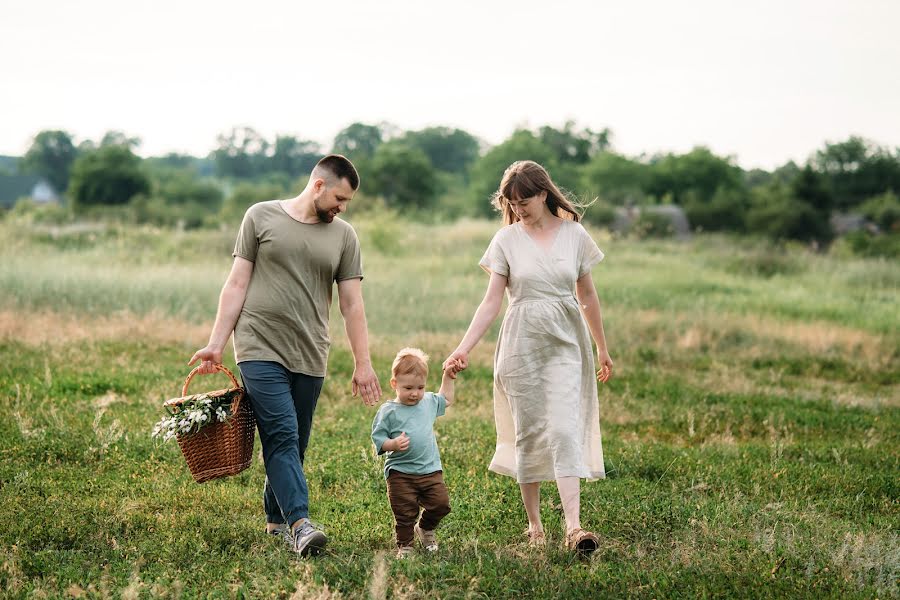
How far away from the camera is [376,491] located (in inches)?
280

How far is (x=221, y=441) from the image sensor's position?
5422 millimetres

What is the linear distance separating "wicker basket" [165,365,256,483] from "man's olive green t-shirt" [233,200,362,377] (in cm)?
29

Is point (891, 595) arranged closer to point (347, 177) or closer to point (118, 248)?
point (347, 177)

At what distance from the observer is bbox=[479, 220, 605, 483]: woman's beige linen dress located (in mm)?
5652

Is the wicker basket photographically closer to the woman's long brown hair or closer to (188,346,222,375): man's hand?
(188,346,222,375): man's hand

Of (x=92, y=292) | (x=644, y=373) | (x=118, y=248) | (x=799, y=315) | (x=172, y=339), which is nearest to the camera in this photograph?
(x=644, y=373)

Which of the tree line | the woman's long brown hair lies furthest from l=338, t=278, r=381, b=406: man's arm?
the tree line

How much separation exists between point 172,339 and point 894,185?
255 feet

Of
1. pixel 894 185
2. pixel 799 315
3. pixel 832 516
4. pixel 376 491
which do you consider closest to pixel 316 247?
pixel 376 491

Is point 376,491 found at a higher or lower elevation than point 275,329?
lower

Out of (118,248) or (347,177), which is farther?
(118,248)

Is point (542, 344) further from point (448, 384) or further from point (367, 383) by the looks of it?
point (367, 383)

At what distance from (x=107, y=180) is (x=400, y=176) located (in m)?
24.5

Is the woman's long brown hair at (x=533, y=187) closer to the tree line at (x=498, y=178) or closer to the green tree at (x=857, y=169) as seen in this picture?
the tree line at (x=498, y=178)
